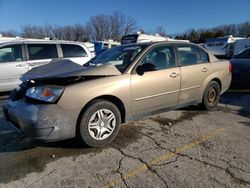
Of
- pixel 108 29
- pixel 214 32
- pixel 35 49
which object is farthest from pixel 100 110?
pixel 108 29

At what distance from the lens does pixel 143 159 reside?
3.11 m

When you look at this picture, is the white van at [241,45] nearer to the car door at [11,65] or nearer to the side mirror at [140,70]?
the car door at [11,65]

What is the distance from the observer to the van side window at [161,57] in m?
4.11

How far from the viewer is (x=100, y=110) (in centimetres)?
347

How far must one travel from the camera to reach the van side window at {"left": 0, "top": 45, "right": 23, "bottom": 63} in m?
6.82

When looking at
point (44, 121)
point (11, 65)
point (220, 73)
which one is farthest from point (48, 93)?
point (11, 65)

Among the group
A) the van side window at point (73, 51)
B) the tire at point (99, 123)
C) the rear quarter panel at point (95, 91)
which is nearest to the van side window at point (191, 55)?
the rear quarter panel at point (95, 91)

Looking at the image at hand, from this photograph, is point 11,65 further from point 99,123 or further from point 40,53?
point 99,123

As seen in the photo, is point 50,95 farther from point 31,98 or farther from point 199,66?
point 199,66

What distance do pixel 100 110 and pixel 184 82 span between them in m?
1.90

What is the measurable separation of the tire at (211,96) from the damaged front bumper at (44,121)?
123 inches

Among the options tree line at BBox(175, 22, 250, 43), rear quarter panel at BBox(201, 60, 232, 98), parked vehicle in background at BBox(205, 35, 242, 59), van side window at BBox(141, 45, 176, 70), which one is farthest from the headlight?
tree line at BBox(175, 22, 250, 43)

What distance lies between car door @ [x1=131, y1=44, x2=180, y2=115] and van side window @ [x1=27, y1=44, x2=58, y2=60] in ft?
13.9

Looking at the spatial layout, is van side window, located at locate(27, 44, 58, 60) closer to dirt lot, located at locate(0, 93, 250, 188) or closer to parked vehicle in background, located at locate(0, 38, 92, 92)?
parked vehicle in background, located at locate(0, 38, 92, 92)
